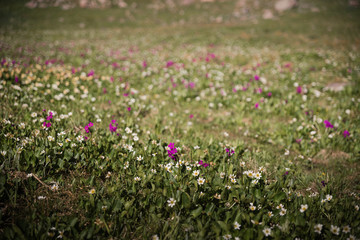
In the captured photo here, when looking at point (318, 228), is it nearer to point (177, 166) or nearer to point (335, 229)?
point (335, 229)

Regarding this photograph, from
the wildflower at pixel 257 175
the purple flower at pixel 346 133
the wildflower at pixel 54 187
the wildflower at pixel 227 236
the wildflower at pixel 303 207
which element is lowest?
the purple flower at pixel 346 133

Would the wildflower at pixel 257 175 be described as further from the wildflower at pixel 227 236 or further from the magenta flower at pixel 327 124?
the magenta flower at pixel 327 124

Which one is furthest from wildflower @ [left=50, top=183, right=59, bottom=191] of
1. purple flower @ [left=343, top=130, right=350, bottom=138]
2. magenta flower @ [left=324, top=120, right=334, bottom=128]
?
purple flower @ [left=343, top=130, right=350, bottom=138]


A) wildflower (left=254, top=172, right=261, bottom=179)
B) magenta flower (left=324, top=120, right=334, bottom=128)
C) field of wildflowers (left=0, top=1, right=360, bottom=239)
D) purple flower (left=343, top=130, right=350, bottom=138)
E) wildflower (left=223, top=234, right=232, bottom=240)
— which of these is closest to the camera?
wildflower (left=223, top=234, right=232, bottom=240)

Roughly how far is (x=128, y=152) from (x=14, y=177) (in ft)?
5.06

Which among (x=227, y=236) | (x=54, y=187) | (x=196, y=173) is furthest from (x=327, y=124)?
(x=54, y=187)

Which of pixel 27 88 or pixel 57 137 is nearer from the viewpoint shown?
pixel 57 137

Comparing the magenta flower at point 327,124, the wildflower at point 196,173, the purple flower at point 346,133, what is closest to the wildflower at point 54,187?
the wildflower at point 196,173

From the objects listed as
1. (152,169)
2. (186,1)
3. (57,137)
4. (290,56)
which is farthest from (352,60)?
(186,1)

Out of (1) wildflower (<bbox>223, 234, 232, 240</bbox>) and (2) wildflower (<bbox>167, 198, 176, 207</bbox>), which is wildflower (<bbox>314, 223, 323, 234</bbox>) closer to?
(1) wildflower (<bbox>223, 234, 232, 240</bbox>)

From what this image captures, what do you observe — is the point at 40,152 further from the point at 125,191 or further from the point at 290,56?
the point at 290,56

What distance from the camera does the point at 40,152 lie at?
305 centimetres

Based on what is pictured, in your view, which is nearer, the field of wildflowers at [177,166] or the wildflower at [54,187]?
the field of wildflowers at [177,166]

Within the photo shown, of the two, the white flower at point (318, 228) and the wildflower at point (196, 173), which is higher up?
the wildflower at point (196, 173)
